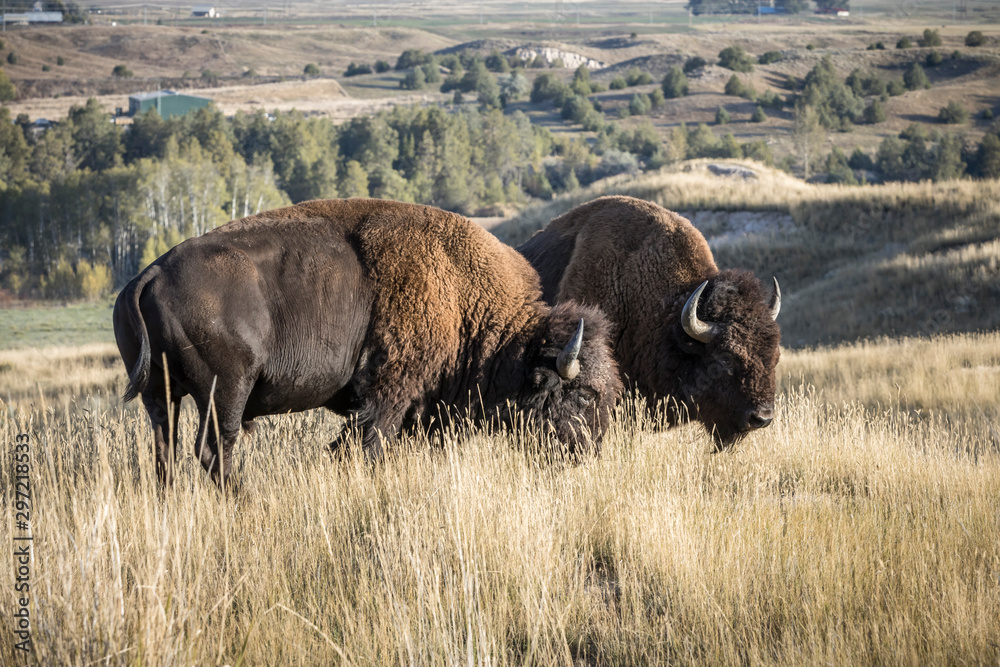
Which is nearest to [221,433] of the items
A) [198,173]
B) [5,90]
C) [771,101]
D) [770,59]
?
[198,173]

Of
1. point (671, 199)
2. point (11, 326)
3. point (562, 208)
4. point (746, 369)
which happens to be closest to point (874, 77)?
point (562, 208)

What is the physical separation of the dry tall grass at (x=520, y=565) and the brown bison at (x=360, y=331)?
0.37m

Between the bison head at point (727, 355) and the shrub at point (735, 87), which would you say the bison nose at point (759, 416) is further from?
the shrub at point (735, 87)

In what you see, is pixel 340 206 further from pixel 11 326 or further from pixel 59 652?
pixel 11 326

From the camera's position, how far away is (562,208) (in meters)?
49.2

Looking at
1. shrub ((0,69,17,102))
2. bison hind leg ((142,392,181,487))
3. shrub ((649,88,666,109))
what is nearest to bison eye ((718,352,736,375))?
bison hind leg ((142,392,181,487))

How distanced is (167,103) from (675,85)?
7279 cm

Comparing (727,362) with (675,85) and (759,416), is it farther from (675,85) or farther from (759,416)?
(675,85)

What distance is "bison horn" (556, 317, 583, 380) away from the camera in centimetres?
536

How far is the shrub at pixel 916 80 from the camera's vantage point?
354 feet

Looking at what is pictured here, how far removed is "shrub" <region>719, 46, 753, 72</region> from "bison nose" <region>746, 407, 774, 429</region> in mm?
134962

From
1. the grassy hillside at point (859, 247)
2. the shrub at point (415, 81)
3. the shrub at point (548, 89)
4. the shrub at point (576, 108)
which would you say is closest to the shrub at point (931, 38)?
the shrub at point (576, 108)

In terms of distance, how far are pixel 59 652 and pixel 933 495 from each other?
4840 mm

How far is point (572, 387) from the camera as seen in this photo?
5.58 meters
